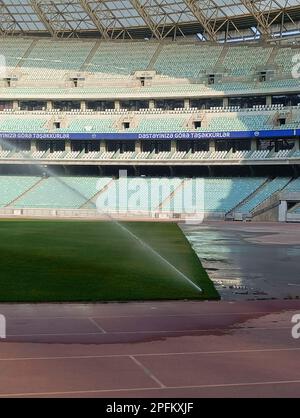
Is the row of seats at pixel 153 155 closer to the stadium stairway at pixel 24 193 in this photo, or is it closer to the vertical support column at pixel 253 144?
the vertical support column at pixel 253 144

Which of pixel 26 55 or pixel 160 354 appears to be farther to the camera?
pixel 26 55

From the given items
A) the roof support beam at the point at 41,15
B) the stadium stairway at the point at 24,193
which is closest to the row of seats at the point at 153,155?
the stadium stairway at the point at 24,193

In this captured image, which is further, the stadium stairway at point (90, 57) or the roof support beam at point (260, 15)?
the stadium stairway at point (90, 57)

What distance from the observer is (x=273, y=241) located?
38.7 meters

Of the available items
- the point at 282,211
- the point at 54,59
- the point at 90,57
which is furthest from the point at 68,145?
the point at 282,211

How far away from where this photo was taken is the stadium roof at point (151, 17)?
81.4 metres

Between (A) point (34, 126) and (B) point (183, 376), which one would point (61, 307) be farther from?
(A) point (34, 126)

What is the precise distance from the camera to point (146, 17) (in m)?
86.0

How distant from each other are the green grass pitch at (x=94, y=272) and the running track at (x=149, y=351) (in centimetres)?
131

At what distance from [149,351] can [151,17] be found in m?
82.2

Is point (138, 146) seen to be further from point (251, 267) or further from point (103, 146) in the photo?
point (251, 267)

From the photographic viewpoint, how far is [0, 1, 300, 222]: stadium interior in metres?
81.1

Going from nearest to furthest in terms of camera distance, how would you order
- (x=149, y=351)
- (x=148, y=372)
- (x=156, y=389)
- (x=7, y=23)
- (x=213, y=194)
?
(x=156, y=389), (x=148, y=372), (x=149, y=351), (x=213, y=194), (x=7, y=23)

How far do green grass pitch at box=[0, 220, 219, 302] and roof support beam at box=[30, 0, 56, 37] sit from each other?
203 ft
